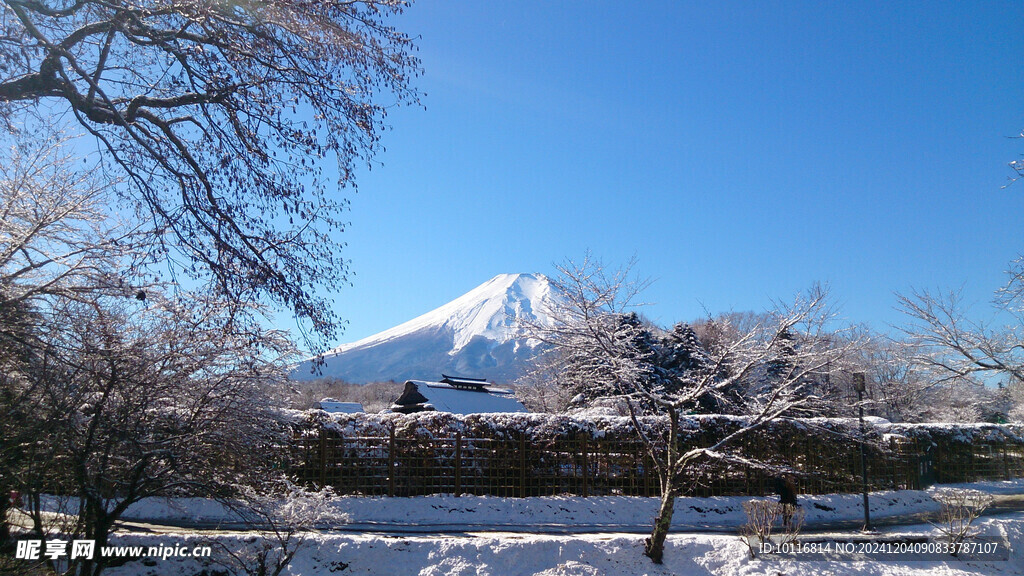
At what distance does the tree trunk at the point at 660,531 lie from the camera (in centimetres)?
1004

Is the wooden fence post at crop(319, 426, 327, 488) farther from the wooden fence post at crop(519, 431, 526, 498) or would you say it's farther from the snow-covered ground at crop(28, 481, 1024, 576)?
the wooden fence post at crop(519, 431, 526, 498)

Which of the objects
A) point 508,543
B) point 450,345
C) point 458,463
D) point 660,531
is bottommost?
point 508,543

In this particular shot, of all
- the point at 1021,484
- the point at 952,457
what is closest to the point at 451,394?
the point at 952,457

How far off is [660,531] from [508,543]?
2442 millimetres

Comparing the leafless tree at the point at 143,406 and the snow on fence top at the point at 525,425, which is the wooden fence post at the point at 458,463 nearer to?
the snow on fence top at the point at 525,425

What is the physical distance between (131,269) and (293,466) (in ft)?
30.5

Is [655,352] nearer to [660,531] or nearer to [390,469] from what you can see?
[660,531]

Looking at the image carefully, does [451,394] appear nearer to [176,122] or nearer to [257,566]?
[257,566]

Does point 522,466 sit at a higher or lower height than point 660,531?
higher

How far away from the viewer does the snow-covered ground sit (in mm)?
9602

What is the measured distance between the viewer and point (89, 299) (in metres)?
6.23

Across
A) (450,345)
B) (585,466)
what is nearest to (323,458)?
(585,466)

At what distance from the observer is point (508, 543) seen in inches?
404

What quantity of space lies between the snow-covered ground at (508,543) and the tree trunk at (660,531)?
150 mm
